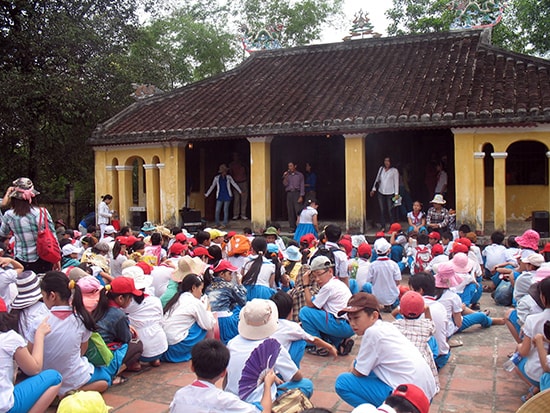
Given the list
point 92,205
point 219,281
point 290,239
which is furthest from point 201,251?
point 92,205

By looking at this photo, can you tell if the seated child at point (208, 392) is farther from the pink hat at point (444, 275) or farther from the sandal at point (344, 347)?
the pink hat at point (444, 275)

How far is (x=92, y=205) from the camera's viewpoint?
22.1 meters

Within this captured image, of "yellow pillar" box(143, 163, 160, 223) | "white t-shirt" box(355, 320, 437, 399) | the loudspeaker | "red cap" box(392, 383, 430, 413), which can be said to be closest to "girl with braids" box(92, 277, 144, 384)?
"white t-shirt" box(355, 320, 437, 399)

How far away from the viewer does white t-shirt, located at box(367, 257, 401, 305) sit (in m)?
8.03

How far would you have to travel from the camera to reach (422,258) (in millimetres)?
9336

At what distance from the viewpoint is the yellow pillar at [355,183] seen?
14.1 meters

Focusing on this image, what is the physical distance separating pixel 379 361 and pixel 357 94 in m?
11.5

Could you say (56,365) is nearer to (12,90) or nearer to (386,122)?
(386,122)

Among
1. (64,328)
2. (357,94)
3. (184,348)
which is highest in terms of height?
(357,94)

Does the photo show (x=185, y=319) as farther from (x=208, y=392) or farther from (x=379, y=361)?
(x=208, y=392)

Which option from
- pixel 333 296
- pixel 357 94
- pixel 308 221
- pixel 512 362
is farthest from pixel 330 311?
pixel 357 94

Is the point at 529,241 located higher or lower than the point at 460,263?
higher

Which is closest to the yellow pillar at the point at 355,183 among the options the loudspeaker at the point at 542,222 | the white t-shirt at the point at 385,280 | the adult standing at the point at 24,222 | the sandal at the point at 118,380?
the loudspeaker at the point at 542,222

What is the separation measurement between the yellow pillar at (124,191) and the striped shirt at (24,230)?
33.3 ft
